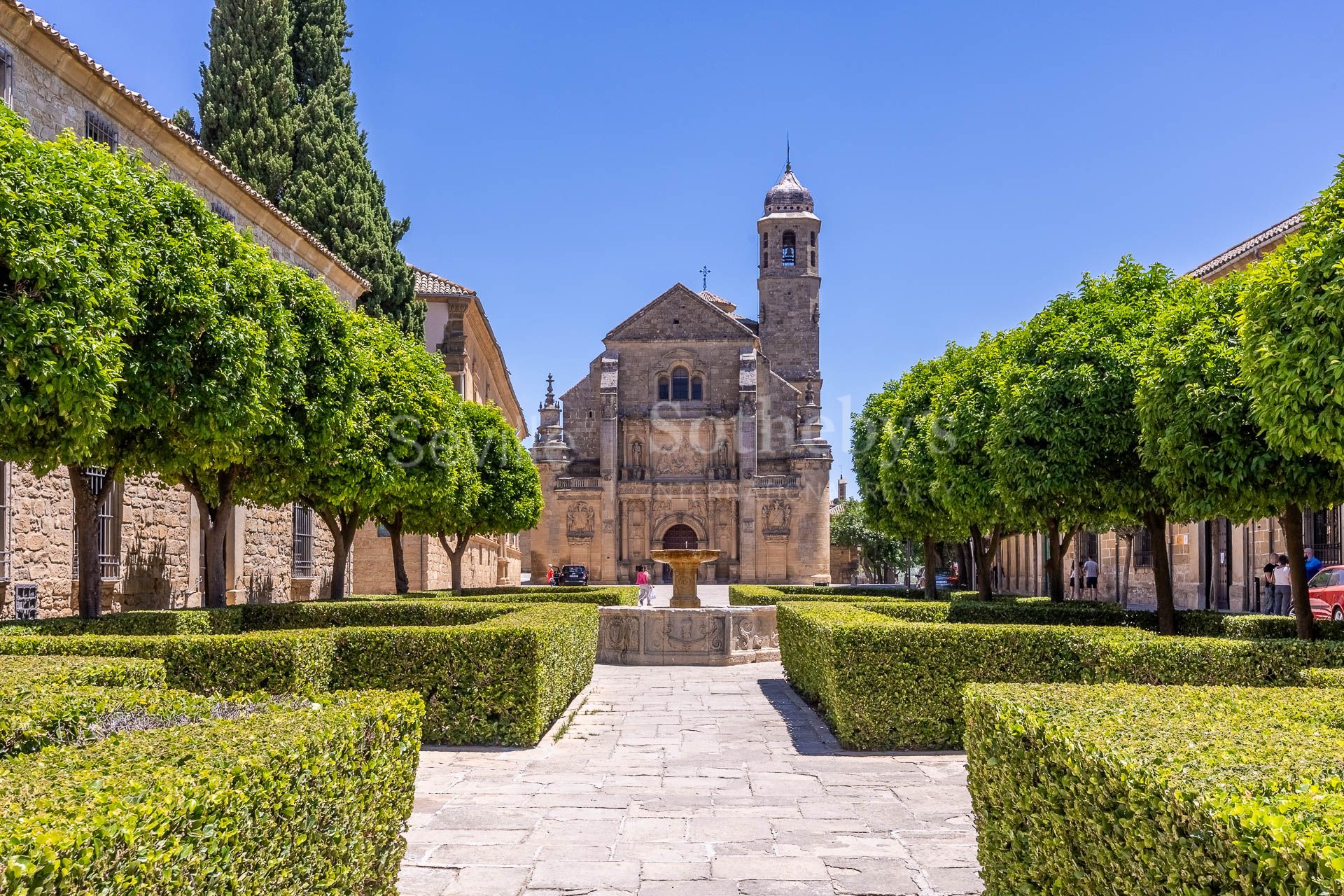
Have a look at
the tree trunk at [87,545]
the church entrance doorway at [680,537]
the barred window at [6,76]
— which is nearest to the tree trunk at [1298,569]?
the tree trunk at [87,545]

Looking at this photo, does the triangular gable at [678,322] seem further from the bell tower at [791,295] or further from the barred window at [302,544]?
the barred window at [302,544]

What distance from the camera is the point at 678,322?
2074 inches

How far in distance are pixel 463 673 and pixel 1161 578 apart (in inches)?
315

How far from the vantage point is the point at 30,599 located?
1471 cm

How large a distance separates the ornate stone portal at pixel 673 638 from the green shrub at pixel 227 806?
1235cm

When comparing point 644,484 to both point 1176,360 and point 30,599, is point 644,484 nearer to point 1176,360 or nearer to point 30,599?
point 30,599

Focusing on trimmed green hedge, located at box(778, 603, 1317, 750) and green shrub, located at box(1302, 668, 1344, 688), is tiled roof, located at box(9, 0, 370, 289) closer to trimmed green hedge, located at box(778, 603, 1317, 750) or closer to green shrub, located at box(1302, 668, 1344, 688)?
trimmed green hedge, located at box(778, 603, 1317, 750)

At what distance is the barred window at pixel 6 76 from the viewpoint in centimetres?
1364

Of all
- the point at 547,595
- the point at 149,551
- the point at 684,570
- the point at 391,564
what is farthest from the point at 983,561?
the point at 391,564

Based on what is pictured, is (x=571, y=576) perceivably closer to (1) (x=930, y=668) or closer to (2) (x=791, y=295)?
(2) (x=791, y=295)

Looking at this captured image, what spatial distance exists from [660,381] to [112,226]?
42.6m

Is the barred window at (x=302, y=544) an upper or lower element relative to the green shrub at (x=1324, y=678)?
upper

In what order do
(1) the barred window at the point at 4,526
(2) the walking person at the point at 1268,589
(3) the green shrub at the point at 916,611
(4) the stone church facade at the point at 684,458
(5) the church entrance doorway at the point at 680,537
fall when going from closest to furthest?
(1) the barred window at the point at 4,526 < (3) the green shrub at the point at 916,611 < (2) the walking person at the point at 1268,589 < (4) the stone church facade at the point at 684,458 < (5) the church entrance doorway at the point at 680,537

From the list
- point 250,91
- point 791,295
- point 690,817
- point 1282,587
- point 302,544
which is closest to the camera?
point 690,817
